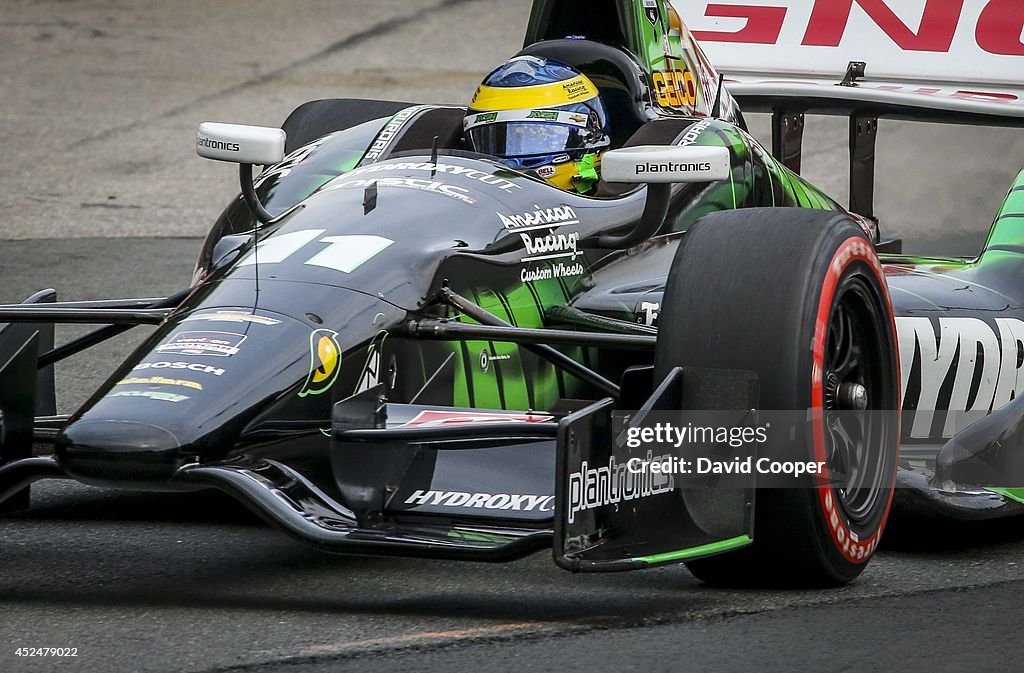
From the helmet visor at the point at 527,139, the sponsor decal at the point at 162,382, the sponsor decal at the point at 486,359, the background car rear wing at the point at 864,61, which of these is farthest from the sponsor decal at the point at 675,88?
the sponsor decal at the point at 162,382

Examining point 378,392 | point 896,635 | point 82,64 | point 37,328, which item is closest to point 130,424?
point 378,392

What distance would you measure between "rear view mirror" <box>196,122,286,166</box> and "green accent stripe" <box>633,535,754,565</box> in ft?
5.94

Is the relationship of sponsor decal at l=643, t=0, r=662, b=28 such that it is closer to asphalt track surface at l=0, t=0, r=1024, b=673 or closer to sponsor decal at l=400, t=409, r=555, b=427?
asphalt track surface at l=0, t=0, r=1024, b=673

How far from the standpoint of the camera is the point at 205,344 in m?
3.93

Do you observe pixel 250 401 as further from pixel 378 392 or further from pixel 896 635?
pixel 896 635

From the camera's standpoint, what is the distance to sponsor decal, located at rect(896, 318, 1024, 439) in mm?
5000

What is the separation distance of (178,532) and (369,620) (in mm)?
1142

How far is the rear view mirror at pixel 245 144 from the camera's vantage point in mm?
4848

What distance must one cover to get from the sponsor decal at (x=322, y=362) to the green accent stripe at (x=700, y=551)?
843 mm

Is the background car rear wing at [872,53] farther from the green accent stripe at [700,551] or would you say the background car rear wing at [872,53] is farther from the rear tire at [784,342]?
the green accent stripe at [700,551]

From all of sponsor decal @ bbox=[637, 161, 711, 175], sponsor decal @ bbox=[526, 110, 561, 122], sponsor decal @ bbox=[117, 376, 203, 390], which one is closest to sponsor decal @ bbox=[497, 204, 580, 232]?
sponsor decal @ bbox=[637, 161, 711, 175]

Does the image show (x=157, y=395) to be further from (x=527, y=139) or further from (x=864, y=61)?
(x=864, y=61)

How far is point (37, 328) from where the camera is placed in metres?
4.44

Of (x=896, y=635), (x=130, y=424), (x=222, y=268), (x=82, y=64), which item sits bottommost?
(x=896, y=635)
